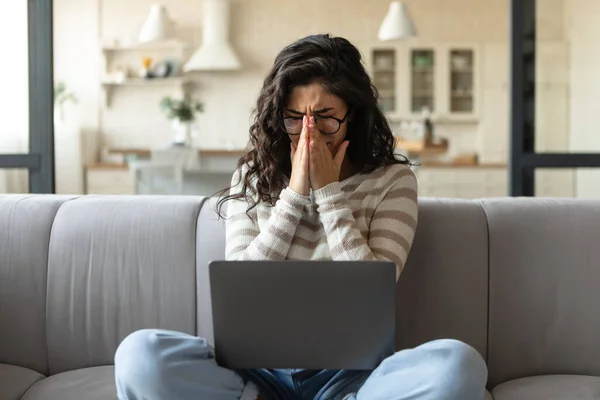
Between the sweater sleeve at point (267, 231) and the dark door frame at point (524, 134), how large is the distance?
107 cm

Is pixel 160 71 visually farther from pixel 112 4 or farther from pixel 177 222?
pixel 177 222

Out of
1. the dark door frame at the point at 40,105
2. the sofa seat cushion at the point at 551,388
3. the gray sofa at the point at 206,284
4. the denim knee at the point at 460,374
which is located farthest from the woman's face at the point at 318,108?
the dark door frame at the point at 40,105

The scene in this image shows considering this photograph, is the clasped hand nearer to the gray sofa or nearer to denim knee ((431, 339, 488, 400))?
the gray sofa

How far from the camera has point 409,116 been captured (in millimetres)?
7727

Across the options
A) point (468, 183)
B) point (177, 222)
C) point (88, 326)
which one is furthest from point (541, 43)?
point (468, 183)

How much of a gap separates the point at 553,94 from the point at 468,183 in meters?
3.81

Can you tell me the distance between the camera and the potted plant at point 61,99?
24.0 feet

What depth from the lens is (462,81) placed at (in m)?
7.78

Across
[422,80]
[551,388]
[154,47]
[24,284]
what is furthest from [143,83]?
[551,388]

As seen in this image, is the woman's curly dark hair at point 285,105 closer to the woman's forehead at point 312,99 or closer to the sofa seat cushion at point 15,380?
the woman's forehead at point 312,99

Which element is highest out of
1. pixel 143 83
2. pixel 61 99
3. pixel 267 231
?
pixel 143 83

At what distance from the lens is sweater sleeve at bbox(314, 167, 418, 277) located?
5.64 ft

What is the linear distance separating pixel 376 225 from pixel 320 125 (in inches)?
10.4

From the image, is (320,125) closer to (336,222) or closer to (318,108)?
(318,108)
